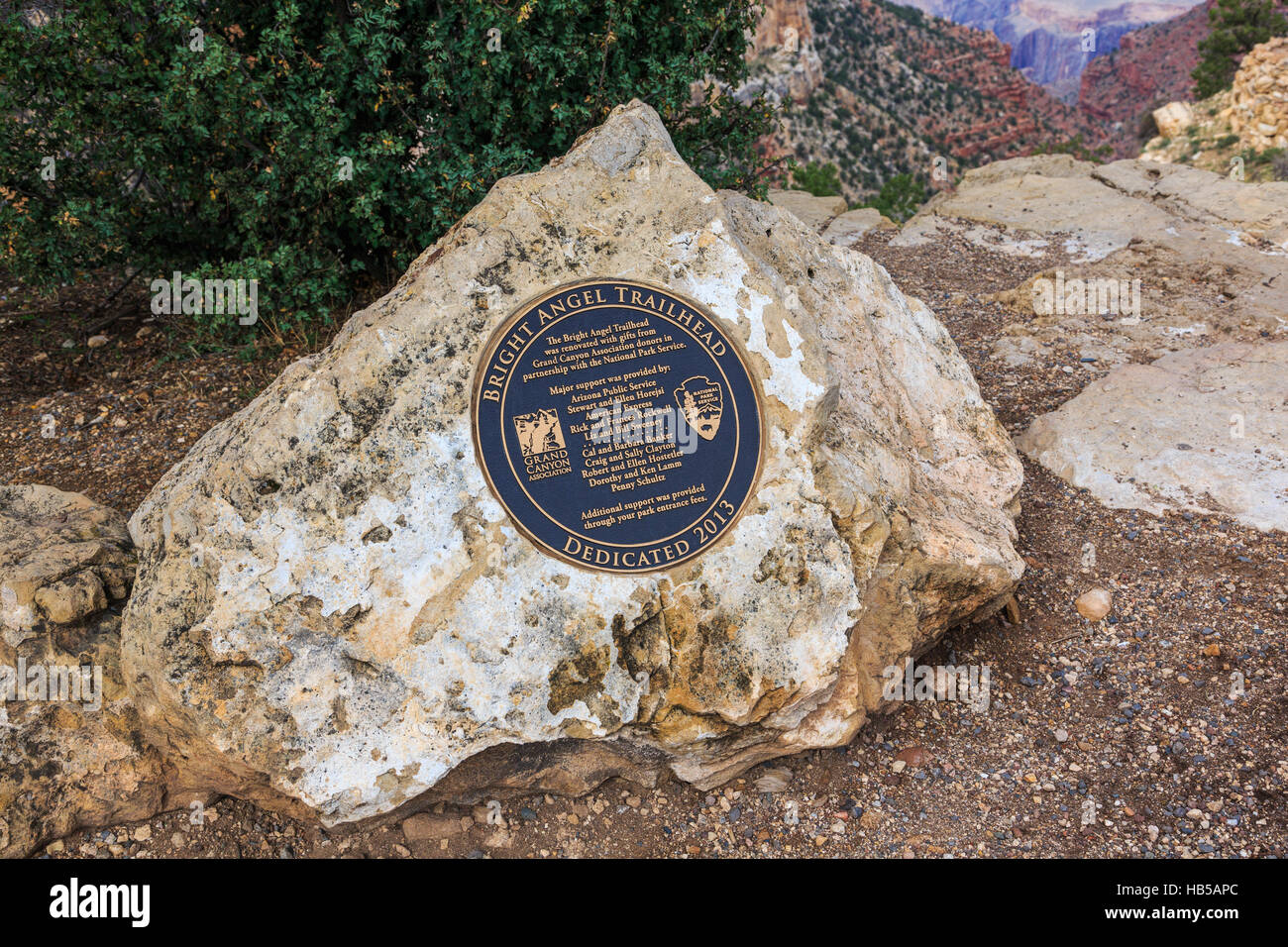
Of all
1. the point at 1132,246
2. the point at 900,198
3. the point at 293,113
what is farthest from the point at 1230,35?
the point at 293,113

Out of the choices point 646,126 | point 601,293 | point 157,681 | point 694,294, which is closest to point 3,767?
point 157,681

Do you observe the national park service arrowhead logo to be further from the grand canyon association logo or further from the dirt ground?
the dirt ground

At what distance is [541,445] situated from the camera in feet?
12.9

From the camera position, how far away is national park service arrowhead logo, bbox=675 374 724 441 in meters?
4.03

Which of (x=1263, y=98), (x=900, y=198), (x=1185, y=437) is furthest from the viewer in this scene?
(x=1263, y=98)

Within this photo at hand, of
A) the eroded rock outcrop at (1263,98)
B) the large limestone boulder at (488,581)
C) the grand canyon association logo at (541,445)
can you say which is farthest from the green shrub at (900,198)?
the grand canyon association logo at (541,445)

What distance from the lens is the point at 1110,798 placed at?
13.5 ft

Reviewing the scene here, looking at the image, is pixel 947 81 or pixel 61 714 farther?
pixel 947 81

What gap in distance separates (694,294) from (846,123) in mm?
46170

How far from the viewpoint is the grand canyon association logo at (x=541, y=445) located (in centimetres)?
389

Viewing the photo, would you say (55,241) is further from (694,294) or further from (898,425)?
(898,425)

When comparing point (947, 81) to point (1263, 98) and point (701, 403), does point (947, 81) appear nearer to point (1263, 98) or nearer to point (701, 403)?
point (1263, 98)

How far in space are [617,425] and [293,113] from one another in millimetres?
3869

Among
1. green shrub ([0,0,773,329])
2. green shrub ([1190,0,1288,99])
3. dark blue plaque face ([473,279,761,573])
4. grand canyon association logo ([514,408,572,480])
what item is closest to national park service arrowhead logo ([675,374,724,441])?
dark blue plaque face ([473,279,761,573])
